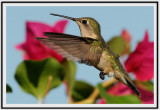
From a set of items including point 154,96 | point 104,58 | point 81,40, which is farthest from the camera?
point 154,96

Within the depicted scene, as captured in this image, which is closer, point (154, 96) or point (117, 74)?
point (117, 74)

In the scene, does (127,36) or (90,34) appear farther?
(127,36)

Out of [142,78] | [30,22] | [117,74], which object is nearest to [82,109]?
[117,74]

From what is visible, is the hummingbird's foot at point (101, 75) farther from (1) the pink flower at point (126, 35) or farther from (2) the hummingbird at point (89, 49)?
(1) the pink flower at point (126, 35)

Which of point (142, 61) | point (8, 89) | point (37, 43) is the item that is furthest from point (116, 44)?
point (8, 89)

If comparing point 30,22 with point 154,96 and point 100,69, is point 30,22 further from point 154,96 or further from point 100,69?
point 154,96

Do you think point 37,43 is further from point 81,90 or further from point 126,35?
point 126,35
